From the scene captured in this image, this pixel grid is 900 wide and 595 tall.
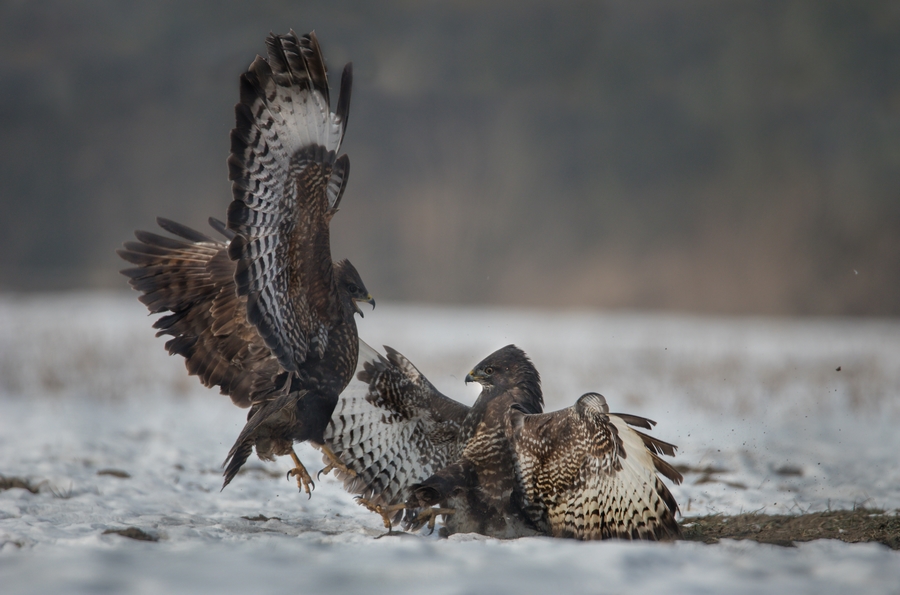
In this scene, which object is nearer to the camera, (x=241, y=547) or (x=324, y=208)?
(x=241, y=547)

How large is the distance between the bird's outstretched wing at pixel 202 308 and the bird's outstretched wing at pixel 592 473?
1.66 metres

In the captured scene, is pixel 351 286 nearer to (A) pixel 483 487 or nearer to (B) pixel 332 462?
(B) pixel 332 462

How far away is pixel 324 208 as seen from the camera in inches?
142

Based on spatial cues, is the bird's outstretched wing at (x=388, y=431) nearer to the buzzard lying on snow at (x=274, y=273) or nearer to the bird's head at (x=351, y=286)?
the buzzard lying on snow at (x=274, y=273)

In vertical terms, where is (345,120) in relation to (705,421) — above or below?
above

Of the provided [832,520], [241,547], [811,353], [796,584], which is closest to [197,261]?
[241,547]

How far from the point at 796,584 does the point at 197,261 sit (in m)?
3.51

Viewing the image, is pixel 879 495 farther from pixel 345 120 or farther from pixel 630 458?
pixel 345 120

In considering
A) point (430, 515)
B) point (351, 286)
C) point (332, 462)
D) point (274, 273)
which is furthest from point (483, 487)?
point (274, 273)

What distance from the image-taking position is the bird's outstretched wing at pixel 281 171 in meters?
3.46

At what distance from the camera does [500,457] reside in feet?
12.6

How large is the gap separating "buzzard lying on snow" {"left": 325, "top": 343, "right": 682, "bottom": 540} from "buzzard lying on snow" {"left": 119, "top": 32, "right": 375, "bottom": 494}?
367 millimetres

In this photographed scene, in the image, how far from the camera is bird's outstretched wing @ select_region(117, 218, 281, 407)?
431cm

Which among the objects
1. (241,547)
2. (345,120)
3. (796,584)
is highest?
(345,120)
